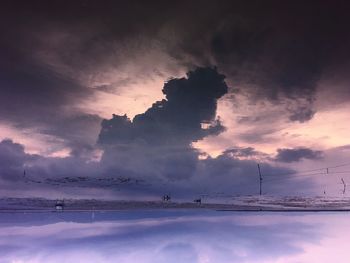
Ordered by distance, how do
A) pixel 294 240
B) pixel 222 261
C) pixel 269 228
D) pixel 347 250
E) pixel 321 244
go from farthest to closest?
pixel 269 228 < pixel 294 240 < pixel 321 244 < pixel 347 250 < pixel 222 261

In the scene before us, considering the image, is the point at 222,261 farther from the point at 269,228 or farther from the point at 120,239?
the point at 269,228

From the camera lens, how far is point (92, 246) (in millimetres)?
27984

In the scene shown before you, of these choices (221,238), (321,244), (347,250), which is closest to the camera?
(347,250)

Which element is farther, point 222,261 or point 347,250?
point 347,250

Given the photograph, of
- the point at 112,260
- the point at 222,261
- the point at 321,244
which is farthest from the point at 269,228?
the point at 112,260

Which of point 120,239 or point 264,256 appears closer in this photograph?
point 264,256

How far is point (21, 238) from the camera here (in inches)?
1262

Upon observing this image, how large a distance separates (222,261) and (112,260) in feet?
21.2

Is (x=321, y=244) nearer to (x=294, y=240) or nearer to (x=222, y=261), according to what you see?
(x=294, y=240)

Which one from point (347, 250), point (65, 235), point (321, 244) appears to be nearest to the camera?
point (347, 250)

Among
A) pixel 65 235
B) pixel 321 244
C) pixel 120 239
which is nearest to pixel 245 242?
pixel 321 244

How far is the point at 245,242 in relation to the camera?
28.6m

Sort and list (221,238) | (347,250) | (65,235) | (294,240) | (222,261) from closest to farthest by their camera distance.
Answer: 1. (222,261)
2. (347,250)
3. (294,240)
4. (221,238)
5. (65,235)

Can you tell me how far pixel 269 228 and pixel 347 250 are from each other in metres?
13.8
